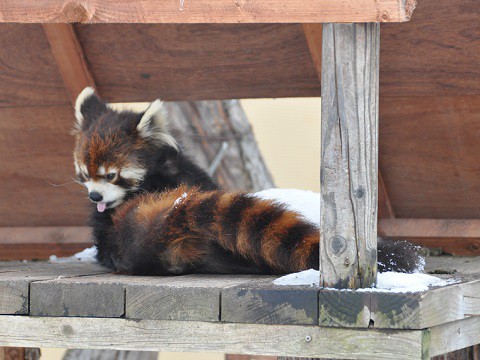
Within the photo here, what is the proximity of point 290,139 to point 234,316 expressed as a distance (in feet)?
31.1

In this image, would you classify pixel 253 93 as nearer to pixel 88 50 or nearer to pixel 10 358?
pixel 88 50


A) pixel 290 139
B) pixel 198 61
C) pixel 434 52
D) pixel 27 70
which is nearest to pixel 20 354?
pixel 27 70

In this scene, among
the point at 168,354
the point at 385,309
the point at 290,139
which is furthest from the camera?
the point at 168,354

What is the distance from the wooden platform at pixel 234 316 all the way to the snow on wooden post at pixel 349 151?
0.16 m

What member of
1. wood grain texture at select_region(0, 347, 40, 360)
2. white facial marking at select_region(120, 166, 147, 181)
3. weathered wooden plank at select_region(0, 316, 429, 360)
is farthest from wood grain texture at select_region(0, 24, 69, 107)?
weathered wooden plank at select_region(0, 316, 429, 360)

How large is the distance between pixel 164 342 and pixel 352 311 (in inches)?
27.7

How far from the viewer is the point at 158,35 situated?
488 cm

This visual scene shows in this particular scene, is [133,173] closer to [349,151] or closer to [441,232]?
[349,151]

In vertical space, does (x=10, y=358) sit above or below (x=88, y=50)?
below

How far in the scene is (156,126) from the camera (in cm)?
435

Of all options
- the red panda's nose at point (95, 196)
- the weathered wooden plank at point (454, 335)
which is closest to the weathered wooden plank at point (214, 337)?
the weathered wooden plank at point (454, 335)

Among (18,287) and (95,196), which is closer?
(18,287)

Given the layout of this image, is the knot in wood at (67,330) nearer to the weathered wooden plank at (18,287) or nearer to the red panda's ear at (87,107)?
the weathered wooden plank at (18,287)

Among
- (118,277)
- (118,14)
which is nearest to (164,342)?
(118,277)
